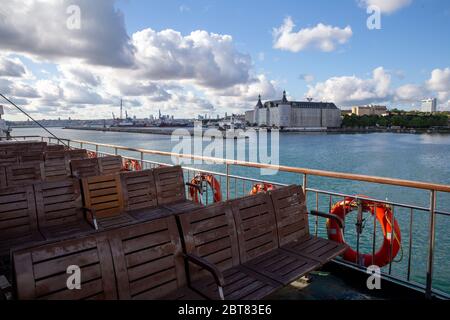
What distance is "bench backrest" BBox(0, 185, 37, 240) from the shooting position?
322 cm

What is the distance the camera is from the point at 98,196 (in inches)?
155

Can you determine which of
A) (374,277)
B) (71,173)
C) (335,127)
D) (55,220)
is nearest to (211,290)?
(374,277)

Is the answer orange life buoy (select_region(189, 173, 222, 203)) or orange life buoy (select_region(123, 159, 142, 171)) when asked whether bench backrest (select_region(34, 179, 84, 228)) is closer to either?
orange life buoy (select_region(189, 173, 222, 203))

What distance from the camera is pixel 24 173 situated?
17.2ft

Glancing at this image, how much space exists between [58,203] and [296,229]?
8.58 feet

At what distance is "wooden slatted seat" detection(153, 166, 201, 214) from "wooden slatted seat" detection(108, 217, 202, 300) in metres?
2.06

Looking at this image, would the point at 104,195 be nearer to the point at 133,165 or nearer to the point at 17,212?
the point at 17,212

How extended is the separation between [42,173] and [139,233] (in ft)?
13.7

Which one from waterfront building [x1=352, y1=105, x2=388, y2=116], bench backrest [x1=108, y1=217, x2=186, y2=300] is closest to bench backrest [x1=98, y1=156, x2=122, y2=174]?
bench backrest [x1=108, y1=217, x2=186, y2=300]

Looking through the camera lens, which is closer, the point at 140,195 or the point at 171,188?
the point at 140,195

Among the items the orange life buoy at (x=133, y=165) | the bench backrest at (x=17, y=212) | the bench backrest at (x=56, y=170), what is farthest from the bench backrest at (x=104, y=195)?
the orange life buoy at (x=133, y=165)

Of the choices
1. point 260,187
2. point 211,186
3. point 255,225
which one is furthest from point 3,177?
point 255,225
